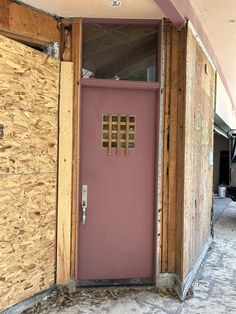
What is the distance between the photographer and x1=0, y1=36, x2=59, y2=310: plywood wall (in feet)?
9.34

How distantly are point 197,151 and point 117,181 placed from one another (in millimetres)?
1175

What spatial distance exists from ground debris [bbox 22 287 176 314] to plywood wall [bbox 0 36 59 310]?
0.47ft

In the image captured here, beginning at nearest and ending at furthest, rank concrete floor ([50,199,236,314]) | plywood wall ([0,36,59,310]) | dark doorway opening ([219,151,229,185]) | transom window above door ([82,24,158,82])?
1. plywood wall ([0,36,59,310])
2. concrete floor ([50,199,236,314])
3. transom window above door ([82,24,158,82])
4. dark doorway opening ([219,151,229,185])

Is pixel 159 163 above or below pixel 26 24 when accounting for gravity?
below

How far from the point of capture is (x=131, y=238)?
3.63 metres

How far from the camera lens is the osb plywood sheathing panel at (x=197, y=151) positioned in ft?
11.7

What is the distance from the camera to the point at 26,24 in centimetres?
305

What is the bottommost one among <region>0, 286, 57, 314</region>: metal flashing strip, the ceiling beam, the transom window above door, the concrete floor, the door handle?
the concrete floor

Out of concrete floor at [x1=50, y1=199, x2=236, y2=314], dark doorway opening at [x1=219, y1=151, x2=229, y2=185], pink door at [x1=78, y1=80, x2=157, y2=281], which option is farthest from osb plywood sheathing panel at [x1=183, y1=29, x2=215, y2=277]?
dark doorway opening at [x1=219, y1=151, x2=229, y2=185]

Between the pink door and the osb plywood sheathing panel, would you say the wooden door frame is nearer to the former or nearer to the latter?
the pink door

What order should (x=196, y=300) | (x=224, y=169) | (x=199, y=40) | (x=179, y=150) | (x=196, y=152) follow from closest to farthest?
(x=196, y=300), (x=179, y=150), (x=199, y=40), (x=196, y=152), (x=224, y=169)

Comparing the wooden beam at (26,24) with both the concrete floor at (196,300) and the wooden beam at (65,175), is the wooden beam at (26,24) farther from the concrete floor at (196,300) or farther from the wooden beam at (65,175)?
the concrete floor at (196,300)

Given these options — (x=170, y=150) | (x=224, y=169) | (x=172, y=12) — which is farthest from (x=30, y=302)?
(x=224, y=169)

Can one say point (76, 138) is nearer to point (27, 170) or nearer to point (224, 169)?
point (27, 170)
